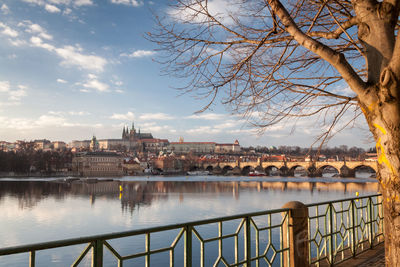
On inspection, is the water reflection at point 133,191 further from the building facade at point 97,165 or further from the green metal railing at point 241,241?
the building facade at point 97,165

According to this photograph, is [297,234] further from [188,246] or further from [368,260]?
[368,260]

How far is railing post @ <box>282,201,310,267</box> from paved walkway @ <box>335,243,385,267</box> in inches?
60.2

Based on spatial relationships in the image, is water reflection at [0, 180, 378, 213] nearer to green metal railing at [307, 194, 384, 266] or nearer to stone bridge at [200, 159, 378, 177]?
stone bridge at [200, 159, 378, 177]

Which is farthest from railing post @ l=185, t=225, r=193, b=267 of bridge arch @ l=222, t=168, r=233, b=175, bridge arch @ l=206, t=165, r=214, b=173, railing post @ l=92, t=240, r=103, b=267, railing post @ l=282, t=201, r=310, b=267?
bridge arch @ l=206, t=165, r=214, b=173

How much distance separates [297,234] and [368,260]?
2376 millimetres

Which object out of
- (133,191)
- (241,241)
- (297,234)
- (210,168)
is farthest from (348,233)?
(210,168)

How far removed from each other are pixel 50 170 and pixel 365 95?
390 feet

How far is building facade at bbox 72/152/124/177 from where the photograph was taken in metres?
127

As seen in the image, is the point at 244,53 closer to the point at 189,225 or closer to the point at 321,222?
the point at 189,225

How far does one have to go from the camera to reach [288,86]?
5.15 m

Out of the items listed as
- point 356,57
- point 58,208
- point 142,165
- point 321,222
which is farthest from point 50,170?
point 356,57

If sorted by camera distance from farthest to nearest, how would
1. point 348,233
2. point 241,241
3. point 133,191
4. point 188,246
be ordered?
point 133,191 < point 241,241 < point 348,233 < point 188,246

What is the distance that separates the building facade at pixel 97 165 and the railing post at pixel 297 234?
127 metres

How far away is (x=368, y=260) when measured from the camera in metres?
Answer: 6.66
